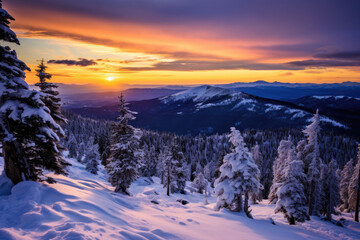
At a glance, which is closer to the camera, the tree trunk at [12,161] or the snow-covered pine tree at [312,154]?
the tree trunk at [12,161]

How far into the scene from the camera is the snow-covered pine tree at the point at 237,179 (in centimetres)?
1848

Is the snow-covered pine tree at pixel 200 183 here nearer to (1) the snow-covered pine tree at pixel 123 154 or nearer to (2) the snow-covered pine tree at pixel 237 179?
(2) the snow-covered pine tree at pixel 237 179

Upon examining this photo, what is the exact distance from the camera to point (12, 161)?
10336 millimetres

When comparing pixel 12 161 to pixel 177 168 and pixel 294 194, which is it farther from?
pixel 177 168

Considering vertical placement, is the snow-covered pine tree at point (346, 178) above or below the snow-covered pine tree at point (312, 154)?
below

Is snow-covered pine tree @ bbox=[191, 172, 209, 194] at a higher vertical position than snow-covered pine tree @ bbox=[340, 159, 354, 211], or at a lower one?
lower

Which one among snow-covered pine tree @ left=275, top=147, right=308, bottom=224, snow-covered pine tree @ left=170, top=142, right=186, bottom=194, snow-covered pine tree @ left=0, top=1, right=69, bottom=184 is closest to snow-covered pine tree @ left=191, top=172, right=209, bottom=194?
snow-covered pine tree @ left=170, top=142, right=186, bottom=194

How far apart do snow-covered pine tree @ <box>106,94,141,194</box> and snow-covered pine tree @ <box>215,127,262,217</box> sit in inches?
389

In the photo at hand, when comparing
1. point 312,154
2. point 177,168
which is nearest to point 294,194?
point 312,154

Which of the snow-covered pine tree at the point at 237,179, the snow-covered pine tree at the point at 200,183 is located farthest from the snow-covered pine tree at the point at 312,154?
the snow-covered pine tree at the point at 200,183

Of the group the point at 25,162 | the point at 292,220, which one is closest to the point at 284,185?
the point at 292,220

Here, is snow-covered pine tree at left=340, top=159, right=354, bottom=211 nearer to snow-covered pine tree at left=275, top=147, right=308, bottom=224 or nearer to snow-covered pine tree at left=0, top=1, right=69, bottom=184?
snow-covered pine tree at left=275, top=147, right=308, bottom=224

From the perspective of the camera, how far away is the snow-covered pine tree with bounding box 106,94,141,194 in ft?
69.6

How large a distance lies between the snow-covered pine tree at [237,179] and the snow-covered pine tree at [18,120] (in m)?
15.2
